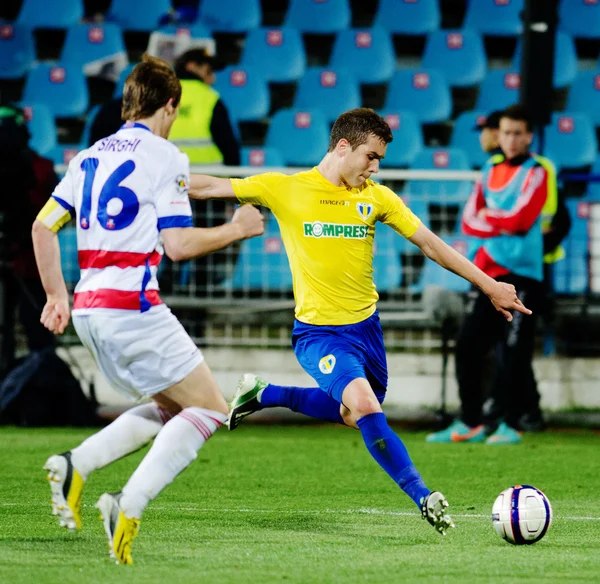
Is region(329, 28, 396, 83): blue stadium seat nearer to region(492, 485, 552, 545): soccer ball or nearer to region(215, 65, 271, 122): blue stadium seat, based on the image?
region(215, 65, 271, 122): blue stadium seat

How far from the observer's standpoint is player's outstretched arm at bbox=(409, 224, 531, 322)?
210 inches

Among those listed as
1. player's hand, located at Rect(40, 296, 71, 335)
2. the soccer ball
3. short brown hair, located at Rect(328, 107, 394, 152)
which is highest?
short brown hair, located at Rect(328, 107, 394, 152)

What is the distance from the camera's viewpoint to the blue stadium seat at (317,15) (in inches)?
510

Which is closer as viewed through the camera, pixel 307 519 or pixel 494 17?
pixel 307 519

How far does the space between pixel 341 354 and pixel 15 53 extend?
8181mm

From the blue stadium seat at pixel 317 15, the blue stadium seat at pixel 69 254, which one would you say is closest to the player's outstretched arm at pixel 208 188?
the blue stadium seat at pixel 69 254

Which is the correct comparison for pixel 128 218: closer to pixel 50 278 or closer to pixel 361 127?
pixel 50 278

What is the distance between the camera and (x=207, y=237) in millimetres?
4418

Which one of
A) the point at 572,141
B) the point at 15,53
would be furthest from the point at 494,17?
the point at 15,53

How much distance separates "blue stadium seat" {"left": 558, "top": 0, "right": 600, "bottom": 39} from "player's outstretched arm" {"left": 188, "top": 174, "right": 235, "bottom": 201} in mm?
8248

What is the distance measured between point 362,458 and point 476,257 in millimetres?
1683

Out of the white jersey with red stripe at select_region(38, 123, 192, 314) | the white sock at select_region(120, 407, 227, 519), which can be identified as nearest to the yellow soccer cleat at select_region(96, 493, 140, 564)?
the white sock at select_region(120, 407, 227, 519)

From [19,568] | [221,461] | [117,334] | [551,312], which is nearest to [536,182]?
[551,312]

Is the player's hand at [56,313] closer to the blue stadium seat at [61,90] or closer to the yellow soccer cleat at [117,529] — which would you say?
the yellow soccer cleat at [117,529]
